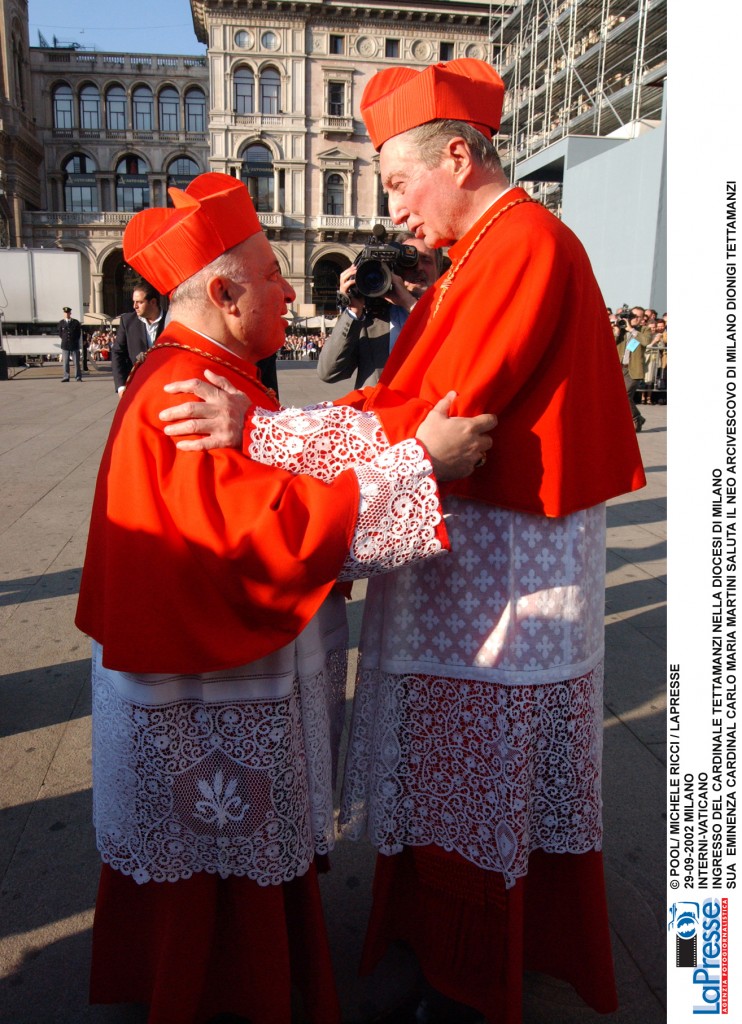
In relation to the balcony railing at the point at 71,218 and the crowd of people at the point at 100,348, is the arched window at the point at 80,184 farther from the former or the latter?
the crowd of people at the point at 100,348

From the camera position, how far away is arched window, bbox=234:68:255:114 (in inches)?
1718

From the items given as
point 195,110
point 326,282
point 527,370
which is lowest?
point 527,370

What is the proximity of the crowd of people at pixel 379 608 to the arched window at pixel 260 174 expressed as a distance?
45.3 meters

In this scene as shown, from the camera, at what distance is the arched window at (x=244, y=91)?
143 feet

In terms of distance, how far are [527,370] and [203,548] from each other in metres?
0.65

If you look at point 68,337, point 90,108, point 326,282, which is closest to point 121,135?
point 90,108

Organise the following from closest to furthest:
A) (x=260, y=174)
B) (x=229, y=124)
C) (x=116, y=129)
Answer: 1. (x=229, y=124)
2. (x=260, y=174)
3. (x=116, y=129)

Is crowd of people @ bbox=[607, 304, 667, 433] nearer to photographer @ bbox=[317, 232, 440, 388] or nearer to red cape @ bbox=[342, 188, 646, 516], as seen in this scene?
photographer @ bbox=[317, 232, 440, 388]

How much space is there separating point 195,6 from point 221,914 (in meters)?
54.6

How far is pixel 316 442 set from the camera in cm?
148

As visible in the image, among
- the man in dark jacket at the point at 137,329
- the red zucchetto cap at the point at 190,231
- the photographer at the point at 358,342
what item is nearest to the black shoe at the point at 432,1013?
the red zucchetto cap at the point at 190,231

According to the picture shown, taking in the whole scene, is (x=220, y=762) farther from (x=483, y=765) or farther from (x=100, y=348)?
(x=100, y=348)

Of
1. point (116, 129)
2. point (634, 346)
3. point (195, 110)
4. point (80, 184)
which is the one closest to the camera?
point (634, 346)
